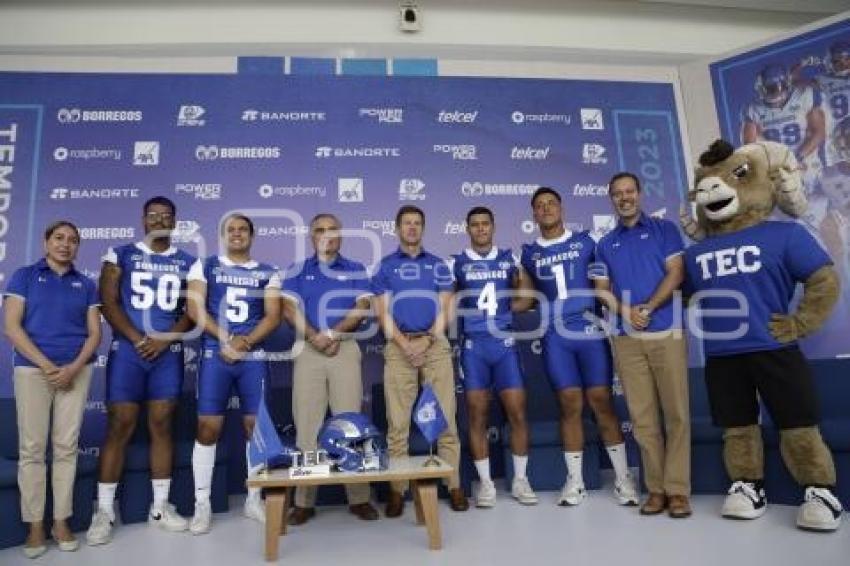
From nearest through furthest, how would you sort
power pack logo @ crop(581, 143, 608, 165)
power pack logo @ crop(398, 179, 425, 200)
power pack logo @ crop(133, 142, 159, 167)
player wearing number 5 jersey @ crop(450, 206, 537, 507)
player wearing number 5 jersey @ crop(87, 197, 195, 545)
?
player wearing number 5 jersey @ crop(87, 197, 195, 545) < player wearing number 5 jersey @ crop(450, 206, 537, 507) < power pack logo @ crop(133, 142, 159, 167) < power pack logo @ crop(398, 179, 425, 200) < power pack logo @ crop(581, 143, 608, 165)

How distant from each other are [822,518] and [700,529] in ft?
1.53

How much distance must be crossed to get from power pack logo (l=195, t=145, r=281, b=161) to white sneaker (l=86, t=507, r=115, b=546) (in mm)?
2537

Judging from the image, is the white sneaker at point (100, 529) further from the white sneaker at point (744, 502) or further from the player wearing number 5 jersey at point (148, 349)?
the white sneaker at point (744, 502)

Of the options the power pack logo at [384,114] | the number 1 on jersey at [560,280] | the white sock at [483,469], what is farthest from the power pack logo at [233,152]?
the white sock at [483,469]

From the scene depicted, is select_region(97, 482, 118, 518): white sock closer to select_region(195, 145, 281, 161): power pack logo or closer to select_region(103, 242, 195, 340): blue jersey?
select_region(103, 242, 195, 340): blue jersey

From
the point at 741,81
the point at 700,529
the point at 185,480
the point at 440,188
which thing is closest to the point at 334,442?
the point at 185,480

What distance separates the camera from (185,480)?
3119 millimetres

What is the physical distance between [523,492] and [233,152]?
10.3 feet

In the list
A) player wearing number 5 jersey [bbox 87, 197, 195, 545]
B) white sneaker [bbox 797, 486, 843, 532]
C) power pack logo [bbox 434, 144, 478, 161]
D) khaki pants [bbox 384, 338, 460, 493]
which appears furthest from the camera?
power pack logo [bbox 434, 144, 478, 161]

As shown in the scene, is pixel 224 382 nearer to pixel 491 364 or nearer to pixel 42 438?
pixel 42 438

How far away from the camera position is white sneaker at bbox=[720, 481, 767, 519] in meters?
2.55

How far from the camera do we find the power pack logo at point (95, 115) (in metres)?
4.22

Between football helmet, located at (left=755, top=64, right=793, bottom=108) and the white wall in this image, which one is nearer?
football helmet, located at (left=755, top=64, right=793, bottom=108)

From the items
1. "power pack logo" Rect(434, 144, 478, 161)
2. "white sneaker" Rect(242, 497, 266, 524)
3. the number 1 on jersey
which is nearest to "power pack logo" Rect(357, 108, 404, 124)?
"power pack logo" Rect(434, 144, 478, 161)
